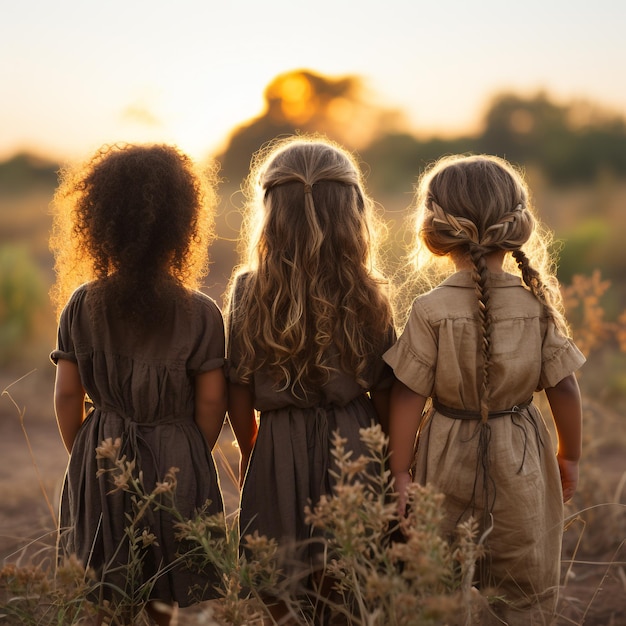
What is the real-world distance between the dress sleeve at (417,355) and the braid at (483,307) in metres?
0.14

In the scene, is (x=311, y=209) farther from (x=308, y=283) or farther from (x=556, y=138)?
(x=556, y=138)

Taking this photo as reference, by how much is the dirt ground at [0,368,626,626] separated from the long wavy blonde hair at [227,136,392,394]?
540mm

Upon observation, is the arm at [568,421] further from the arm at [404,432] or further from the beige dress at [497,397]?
the arm at [404,432]

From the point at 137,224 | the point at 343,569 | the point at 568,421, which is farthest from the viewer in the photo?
the point at 568,421

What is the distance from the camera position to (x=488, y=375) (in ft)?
7.07

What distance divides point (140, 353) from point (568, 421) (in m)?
1.31

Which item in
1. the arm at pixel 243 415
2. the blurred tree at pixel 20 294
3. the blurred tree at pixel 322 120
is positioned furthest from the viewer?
the blurred tree at pixel 322 120

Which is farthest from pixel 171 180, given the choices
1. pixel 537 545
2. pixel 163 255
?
pixel 537 545

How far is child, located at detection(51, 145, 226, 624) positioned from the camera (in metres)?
2.11

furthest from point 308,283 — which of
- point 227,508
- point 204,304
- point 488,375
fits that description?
point 227,508

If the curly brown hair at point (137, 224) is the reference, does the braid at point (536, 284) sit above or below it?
below

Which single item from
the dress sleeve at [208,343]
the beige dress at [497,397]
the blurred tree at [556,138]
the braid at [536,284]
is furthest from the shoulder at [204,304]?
the blurred tree at [556,138]

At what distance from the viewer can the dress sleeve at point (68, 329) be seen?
223cm

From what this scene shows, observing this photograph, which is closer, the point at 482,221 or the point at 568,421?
the point at 482,221
